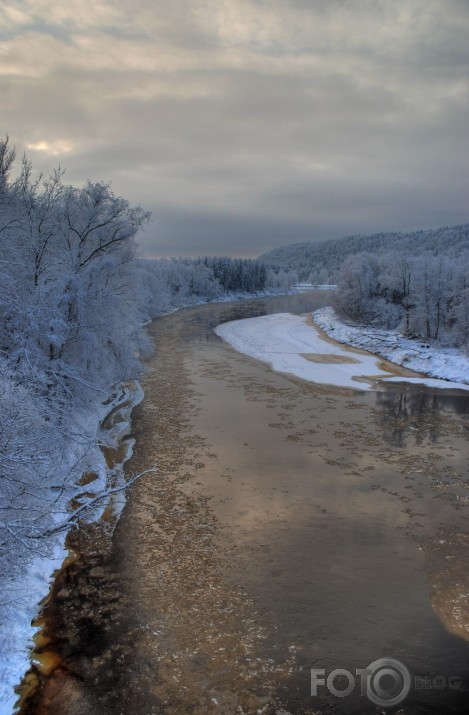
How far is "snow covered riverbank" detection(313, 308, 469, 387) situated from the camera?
113 feet

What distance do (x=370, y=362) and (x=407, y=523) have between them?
87.3 ft

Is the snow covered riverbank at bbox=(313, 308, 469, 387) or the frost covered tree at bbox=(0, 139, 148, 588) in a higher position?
the frost covered tree at bbox=(0, 139, 148, 588)

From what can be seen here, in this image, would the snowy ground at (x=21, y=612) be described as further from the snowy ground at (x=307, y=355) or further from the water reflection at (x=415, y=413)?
the snowy ground at (x=307, y=355)

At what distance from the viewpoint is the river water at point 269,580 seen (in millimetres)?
8258

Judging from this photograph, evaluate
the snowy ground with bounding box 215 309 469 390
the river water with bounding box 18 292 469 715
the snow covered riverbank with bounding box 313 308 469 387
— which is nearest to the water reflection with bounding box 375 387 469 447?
the river water with bounding box 18 292 469 715

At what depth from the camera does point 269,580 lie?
11.1 meters

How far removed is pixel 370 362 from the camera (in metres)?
38.9

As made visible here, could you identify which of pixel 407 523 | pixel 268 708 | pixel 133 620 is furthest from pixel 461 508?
pixel 133 620

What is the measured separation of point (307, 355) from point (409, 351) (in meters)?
9.03

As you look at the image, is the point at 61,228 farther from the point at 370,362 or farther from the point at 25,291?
the point at 370,362

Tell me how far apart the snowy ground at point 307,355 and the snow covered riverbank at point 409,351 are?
1578 mm

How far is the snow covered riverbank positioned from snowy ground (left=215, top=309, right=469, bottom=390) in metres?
1.58

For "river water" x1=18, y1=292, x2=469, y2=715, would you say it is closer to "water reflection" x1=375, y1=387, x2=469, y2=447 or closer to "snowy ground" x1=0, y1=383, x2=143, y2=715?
"water reflection" x1=375, y1=387, x2=469, y2=447

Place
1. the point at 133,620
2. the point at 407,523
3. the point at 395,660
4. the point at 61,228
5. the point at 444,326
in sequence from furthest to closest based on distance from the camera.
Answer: the point at 444,326 → the point at 61,228 → the point at 407,523 → the point at 133,620 → the point at 395,660
